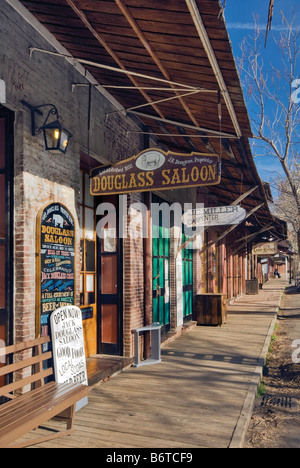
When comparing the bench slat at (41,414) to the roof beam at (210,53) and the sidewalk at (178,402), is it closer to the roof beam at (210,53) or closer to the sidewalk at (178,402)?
the sidewalk at (178,402)

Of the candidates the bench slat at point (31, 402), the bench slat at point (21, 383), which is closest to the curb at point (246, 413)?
the bench slat at point (31, 402)

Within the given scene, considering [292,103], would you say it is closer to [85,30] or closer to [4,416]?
[85,30]

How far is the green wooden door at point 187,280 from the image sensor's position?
37.1ft

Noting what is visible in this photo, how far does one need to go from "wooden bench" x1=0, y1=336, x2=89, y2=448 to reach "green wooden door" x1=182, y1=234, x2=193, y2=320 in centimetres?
708

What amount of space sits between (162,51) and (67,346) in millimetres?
3555

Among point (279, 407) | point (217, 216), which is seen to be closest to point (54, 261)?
point (279, 407)

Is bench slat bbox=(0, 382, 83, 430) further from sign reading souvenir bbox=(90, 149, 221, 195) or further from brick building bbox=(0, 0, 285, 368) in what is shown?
sign reading souvenir bbox=(90, 149, 221, 195)

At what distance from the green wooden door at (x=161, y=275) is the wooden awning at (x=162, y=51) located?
126 inches

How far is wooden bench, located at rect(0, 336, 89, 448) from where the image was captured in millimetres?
3174

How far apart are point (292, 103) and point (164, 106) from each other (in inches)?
287

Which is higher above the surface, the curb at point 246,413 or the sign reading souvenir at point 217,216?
the sign reading souvenir at point 217,216

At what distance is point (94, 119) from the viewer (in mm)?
6309

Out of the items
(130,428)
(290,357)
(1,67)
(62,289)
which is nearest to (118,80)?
(1,67)
